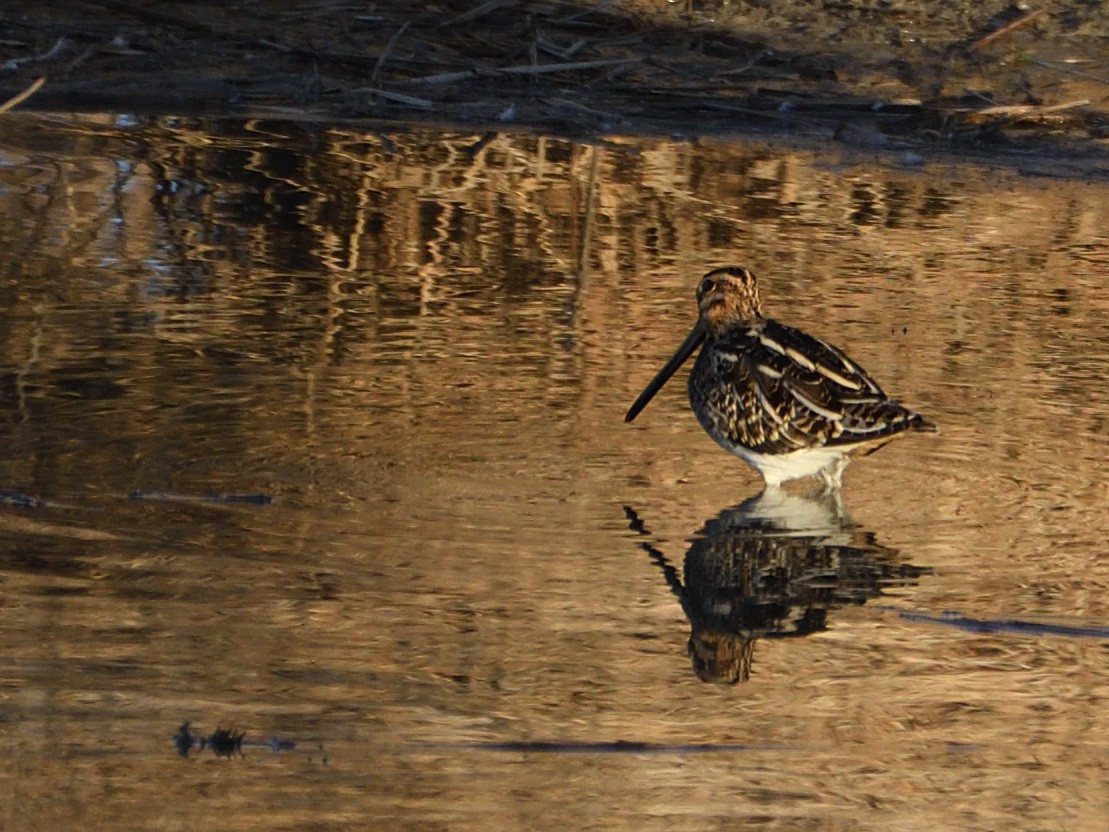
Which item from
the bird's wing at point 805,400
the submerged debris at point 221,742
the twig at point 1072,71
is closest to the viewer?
the submerged debris at point 221,742

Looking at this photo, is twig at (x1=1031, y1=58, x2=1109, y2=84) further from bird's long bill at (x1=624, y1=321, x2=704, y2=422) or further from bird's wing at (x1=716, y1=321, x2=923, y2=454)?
bird's wing at (x1=716, y1=321, x2=923, y2=454)

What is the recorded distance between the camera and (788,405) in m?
5.79

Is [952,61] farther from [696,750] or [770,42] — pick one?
[696,750]

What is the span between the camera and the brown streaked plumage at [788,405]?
5.70 m

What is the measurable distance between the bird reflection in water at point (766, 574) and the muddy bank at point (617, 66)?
17.4 ft

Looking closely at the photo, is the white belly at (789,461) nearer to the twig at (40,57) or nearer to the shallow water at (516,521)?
the shallow water at (516,521)

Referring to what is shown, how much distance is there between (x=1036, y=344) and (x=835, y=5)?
570cm

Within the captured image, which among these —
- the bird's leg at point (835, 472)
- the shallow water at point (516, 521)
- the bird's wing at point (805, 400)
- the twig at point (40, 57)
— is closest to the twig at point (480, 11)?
the twig at point (40, 57)

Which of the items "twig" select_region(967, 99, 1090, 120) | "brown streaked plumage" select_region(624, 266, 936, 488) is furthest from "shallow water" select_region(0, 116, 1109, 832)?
"twig" select_region(967, 99, 1090, 120)

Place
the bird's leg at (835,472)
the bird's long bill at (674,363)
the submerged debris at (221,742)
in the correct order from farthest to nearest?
the bird's long bill at (674,363) < the bird's leg at (835,472) < the submerged debris at (221,742)

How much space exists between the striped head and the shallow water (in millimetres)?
360

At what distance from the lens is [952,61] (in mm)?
11695

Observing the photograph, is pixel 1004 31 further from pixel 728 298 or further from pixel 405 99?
pixel 728 298

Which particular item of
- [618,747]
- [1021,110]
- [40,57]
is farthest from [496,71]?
[618,747]
